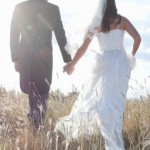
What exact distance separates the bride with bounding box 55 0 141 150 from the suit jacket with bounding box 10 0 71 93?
0.91 meters

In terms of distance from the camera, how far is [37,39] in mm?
7359

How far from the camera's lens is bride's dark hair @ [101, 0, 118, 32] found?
640 cm

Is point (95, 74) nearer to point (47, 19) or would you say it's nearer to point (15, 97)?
point (47, 19)

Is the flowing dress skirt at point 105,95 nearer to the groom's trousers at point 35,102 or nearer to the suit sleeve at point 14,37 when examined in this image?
the groom's trousers at point 35,102

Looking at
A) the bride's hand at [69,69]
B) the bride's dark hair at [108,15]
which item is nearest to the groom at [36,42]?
the bride's hand at [69,69]

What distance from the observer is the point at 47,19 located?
741cm

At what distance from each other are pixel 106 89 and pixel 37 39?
5.09 ft

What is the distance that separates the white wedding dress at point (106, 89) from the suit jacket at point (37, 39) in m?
Result: 0.96

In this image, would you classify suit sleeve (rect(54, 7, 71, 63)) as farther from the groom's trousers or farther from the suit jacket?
the groom's trousers

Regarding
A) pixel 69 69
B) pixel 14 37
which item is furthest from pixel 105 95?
pixel 14 37

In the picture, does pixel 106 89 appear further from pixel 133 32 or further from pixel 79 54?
pixel 133 32

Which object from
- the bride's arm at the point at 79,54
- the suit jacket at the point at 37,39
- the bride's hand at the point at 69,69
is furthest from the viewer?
the suit jacket at the point at 37,39

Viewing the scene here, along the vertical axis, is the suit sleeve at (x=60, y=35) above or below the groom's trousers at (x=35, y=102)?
above

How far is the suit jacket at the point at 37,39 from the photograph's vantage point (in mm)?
7363
